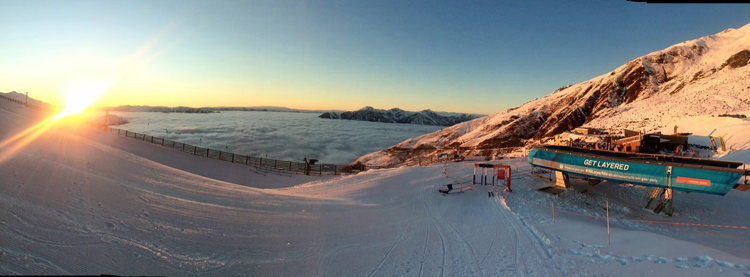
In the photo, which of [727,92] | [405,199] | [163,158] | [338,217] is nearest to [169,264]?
[338,217]

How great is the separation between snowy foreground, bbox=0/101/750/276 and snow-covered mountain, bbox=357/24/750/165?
31638mm

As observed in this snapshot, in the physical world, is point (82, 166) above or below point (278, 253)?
above

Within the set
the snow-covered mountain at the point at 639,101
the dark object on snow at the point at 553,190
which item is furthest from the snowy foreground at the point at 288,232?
the snow-covered mountain at the point at 639,101

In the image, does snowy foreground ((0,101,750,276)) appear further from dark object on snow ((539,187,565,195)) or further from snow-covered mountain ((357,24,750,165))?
snow-covered mountain ((357,24,750,165))

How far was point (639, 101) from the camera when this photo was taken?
200ft

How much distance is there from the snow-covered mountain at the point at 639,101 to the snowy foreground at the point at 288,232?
104 feet

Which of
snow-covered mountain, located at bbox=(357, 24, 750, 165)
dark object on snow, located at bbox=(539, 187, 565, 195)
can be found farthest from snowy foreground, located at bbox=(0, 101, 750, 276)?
snow-covered mountain, located at bbox=(357, 24, 750, 165)

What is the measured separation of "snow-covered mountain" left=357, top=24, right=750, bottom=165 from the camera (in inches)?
1752

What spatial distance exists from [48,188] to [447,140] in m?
75.6

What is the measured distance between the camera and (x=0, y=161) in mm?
7531

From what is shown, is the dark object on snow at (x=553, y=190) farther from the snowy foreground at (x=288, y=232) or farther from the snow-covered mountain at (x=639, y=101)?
the snow-covered mountain at (x=639, y=101)

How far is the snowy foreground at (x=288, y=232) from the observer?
5695 millimetres

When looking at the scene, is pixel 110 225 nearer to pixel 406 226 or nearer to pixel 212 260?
pixel 212 260

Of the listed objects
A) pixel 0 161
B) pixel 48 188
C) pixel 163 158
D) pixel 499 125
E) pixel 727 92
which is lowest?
pixel 163 158
